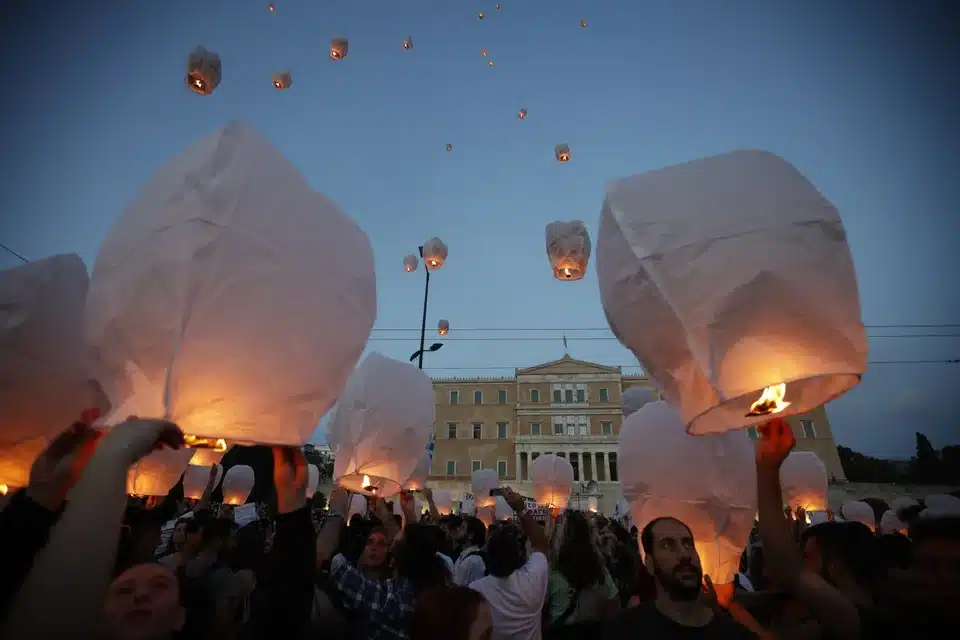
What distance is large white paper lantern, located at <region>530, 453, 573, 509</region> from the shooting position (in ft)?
26.5

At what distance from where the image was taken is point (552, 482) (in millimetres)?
8078

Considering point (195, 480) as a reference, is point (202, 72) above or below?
above

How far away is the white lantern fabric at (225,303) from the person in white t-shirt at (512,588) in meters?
2.63

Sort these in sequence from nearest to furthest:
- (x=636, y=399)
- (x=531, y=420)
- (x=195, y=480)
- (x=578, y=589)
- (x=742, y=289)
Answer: (x=742, y=289)
(x=578, y=589)
(x=636, y=399)
(x=195, y=480)
(x=531, y=420)

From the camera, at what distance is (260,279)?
1.29 m

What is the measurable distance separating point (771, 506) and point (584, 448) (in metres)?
55.8

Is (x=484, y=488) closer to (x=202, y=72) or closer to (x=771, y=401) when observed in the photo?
(x=202, y=72)

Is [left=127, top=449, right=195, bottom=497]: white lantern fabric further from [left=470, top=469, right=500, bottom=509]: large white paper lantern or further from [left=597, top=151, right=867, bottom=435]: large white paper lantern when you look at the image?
[left=470, top=469, right=500, bottom=509]: large white paper lantern

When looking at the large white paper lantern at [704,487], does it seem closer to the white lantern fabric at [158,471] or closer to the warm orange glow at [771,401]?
the warm orange glow at [771,401]

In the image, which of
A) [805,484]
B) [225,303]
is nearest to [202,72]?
[225,303]

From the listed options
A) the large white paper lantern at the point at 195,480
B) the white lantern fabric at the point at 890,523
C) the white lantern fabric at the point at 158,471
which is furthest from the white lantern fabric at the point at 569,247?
the large white paper lantern at the point at 195,480

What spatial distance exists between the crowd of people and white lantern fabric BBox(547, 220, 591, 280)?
1.75 m

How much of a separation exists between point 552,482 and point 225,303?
751cm

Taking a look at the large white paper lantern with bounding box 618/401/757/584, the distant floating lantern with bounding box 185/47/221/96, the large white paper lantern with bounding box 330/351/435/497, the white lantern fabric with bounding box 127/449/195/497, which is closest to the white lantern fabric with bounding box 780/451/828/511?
the large white paper lantern with bounding box 618/401/757/584
